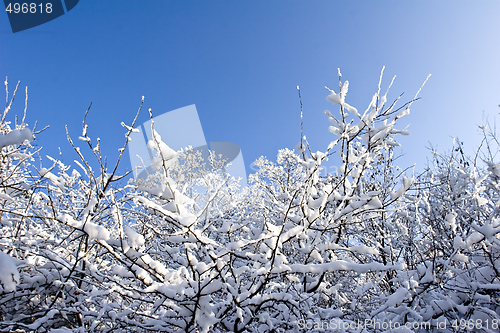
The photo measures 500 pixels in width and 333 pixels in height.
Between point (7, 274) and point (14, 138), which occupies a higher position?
point (14, 138)

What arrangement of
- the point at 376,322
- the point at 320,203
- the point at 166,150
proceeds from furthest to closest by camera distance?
the point at 376,322
the point at 320,203
the point at 166,150

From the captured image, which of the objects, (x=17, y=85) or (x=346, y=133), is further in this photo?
(x=17, y=85)

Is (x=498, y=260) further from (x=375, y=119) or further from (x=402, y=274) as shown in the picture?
(x=375, y=119)

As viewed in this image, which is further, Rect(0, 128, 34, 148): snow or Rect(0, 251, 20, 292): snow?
Rect(0, 128, 34, 148): snow

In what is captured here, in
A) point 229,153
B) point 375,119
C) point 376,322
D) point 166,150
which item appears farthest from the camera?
point 229,153

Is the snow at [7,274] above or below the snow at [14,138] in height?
below

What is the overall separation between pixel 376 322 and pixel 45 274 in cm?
229

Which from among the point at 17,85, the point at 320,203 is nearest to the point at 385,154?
the point at 320,203

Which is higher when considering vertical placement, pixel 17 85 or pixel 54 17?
pixel 54 17

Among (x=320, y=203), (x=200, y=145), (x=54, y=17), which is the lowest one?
(x=320, y=203)

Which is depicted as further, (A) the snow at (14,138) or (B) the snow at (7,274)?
(A) the snow at (14,138)

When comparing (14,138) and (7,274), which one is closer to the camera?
(7,274)

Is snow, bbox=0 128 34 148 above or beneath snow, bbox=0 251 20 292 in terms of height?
above

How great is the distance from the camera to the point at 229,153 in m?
12.8
